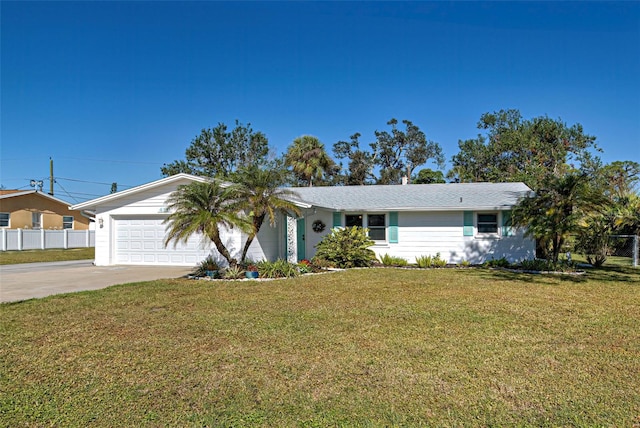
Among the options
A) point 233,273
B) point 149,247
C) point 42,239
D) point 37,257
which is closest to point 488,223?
point 233,273

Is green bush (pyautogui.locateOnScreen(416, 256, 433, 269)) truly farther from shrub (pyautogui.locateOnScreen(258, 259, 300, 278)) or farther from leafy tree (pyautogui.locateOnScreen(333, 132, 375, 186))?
leafy tree (pyautogui.locateOnScreen(333, 132, 375, 186))

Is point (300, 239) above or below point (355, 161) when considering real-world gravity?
below

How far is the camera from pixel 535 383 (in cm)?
412

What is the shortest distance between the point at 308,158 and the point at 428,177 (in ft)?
45.6

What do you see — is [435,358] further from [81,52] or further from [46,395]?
[81,52]

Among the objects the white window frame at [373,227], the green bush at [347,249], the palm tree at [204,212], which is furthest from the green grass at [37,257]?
the white window frame at [373,227]

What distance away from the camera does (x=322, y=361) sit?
4770mm

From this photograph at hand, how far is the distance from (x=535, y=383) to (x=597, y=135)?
3816 cm

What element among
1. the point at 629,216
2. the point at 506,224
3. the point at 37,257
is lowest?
the point at 37,257

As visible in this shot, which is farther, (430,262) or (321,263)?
(430,262)

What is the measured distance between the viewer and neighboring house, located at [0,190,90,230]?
2925 centimetres

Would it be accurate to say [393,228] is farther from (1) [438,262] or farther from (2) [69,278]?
(2) [69,278]

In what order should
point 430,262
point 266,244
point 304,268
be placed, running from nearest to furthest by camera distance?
1. point 304,268
2. point 430,262
3. point 266,244

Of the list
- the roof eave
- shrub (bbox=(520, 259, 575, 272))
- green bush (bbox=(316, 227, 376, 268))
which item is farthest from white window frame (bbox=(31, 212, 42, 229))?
shrub (bbox=(520, 259, 575, 272))
